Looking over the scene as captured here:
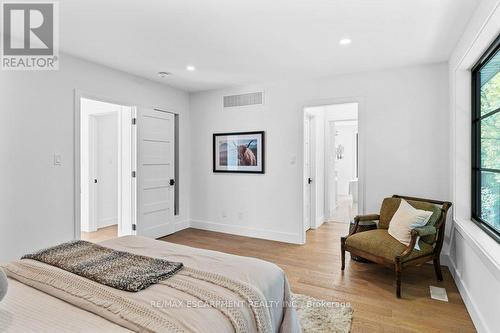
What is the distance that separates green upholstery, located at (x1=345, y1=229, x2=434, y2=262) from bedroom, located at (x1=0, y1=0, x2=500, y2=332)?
0.33m

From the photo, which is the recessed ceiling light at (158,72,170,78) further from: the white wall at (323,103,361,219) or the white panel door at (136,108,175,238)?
the white wall at (323,103,361,219)

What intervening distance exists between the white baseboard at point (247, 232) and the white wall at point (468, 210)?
1979 millimetres

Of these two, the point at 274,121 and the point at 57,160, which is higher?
the point at 274,121

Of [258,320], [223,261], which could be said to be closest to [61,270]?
[223,261]

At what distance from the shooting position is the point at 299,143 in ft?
14.0

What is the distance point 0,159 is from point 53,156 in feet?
1.59

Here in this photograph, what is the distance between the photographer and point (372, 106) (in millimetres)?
3775

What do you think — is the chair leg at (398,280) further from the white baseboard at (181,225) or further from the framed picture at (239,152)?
the white baseboard at (181,225)

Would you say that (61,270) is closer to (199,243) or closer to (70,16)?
(70,16)

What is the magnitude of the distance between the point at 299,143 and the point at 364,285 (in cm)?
213

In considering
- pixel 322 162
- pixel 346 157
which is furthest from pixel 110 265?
pixel 346 157
